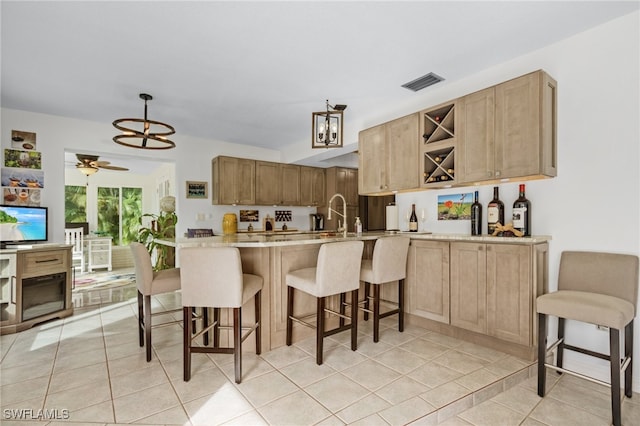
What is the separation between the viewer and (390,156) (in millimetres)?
3727

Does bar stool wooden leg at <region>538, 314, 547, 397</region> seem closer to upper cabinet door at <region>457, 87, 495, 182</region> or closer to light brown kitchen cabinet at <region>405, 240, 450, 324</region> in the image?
light brown kitchen cabinet at <region>405, 240, 450, 324</region>

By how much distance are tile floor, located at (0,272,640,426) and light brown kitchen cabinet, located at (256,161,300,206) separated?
337 cm

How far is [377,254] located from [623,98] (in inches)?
86.4

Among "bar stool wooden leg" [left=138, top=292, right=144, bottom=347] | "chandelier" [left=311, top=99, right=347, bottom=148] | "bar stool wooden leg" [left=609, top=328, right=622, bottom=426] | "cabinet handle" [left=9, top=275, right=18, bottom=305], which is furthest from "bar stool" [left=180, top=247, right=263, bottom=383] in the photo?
"cabinet handle" [left=9, top=275, right=18, bottom=305]

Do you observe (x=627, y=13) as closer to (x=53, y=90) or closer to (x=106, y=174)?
(x=53, y=90)

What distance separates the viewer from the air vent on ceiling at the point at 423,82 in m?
3.22

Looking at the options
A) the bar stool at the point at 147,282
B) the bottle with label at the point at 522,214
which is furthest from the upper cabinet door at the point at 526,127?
the bar stool at the point at 147,282

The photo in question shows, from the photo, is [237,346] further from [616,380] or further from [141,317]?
[616,380]

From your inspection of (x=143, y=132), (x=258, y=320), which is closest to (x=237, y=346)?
(x=258, y=320)

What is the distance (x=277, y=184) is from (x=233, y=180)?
2.92 feet

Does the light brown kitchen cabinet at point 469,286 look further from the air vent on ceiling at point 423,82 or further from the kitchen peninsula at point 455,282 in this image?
the air vent on ceiling at point 423,82

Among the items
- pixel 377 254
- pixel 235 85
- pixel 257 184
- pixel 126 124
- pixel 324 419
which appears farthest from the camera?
pixel 257 184

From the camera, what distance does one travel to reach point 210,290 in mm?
2182

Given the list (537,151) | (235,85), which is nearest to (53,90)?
(235,85)
